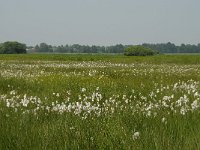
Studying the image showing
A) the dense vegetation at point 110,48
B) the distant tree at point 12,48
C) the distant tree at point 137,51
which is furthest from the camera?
the dense vegetation at point 110,48

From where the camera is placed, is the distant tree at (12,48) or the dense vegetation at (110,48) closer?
the distant tree at (12,48)

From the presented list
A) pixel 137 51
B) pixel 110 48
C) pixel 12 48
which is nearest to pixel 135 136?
pixel 137 51

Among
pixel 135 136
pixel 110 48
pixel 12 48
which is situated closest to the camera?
pixel 135 136

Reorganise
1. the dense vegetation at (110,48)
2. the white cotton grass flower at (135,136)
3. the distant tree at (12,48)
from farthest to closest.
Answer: the dense vegetation at (110,48), the distant tree at (12,48), the white cotton grass flower at (135,136)

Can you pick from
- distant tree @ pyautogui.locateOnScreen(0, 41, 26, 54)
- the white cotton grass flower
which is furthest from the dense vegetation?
the white cotton grass flower

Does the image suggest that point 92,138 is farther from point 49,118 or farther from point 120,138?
point 49,118

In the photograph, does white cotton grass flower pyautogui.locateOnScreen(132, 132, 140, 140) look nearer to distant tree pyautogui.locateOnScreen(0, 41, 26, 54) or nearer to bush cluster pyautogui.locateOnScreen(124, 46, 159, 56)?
bush cluster pyautogui.locateOnScreen(124, 46, 159, 56)

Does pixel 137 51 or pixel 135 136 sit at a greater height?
pixel 135 136

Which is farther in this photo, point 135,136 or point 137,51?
point 137,51

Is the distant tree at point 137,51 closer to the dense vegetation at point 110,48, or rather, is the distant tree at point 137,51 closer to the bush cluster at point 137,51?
the bush cluster at point 137,51

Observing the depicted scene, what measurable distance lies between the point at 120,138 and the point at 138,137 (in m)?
0.22

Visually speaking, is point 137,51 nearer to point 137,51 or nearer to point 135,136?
point 137,51

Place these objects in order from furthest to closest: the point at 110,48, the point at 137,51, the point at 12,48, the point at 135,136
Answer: the point at 110,48 < the point at 12,48 < the point at 137,51 < the point at 135,136

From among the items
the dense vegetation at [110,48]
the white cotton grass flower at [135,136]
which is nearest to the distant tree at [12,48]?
the dense vegetation at [110,48]
